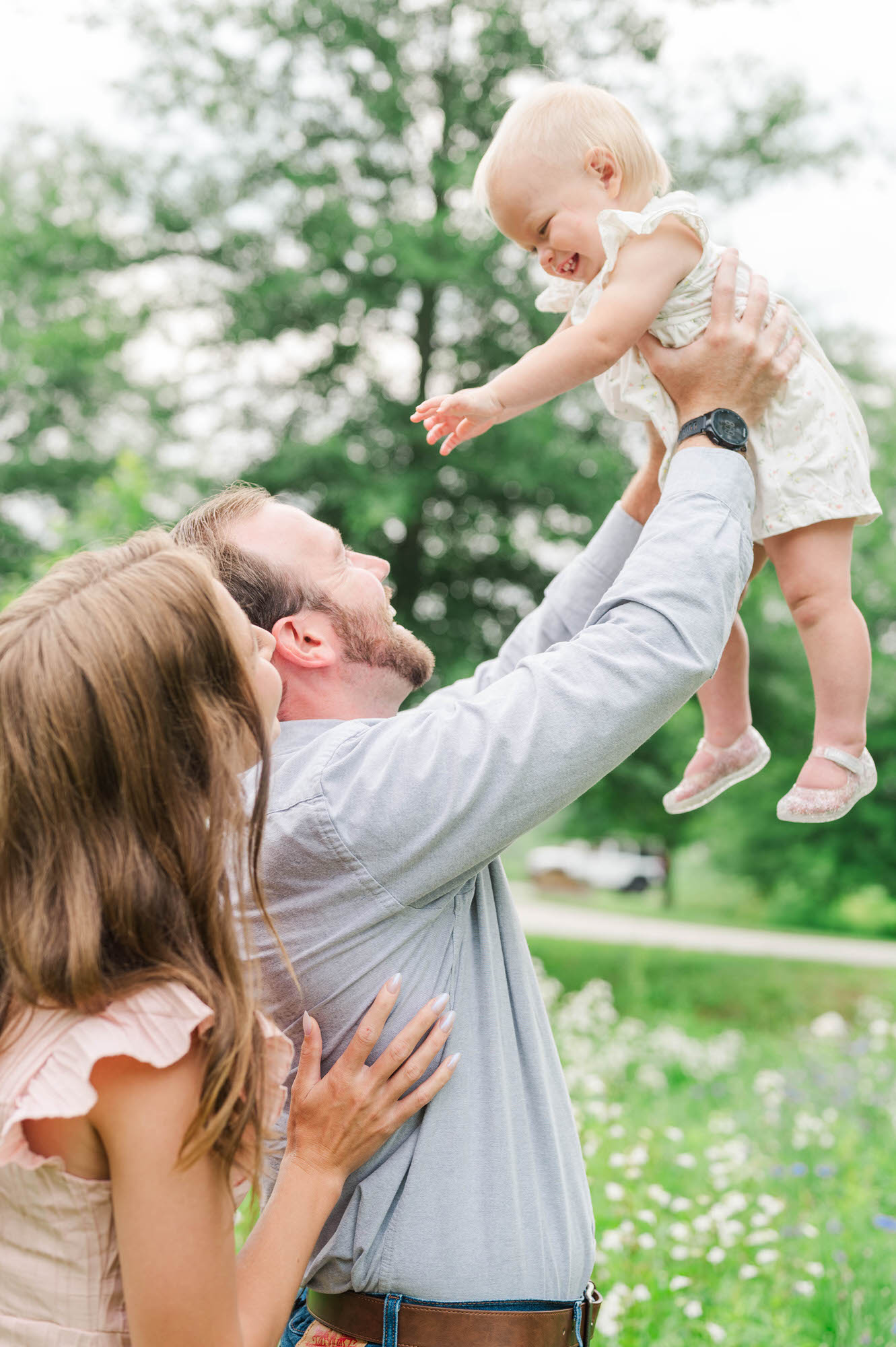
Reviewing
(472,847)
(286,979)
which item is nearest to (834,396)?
(472,847)

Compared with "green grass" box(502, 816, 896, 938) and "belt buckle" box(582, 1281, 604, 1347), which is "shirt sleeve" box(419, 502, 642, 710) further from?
"green grass" box(502, 816, 896, 938)

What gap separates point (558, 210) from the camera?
2.27 m

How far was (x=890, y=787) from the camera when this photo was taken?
17.3 meters

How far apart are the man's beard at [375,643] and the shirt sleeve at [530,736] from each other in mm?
342

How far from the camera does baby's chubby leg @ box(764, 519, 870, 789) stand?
212 cm

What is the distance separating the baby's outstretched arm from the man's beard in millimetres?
372

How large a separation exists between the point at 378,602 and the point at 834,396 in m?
0.93

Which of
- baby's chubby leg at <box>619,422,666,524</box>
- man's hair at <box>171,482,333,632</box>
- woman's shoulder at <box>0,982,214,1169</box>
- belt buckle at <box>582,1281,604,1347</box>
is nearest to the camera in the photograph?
woman's shoulder at <box>0,982,214,1169</box>

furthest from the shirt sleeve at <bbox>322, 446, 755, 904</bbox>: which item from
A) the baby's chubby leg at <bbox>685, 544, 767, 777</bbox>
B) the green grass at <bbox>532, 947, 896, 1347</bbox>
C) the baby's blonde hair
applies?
the green grass at <bbox>532, 947, 896, 1347</bbox>

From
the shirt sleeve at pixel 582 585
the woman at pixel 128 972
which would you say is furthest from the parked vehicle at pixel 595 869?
the woman at pixel 128 972

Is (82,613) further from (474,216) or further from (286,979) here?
(474,216)

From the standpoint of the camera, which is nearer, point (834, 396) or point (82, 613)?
point (82, 613)

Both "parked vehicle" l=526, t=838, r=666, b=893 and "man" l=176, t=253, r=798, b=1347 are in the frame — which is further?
"parked vehicle" l=526, t=838, r=666, b=893

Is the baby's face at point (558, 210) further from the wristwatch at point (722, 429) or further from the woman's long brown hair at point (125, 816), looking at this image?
the woman's long brown hair at point (125, 816)
